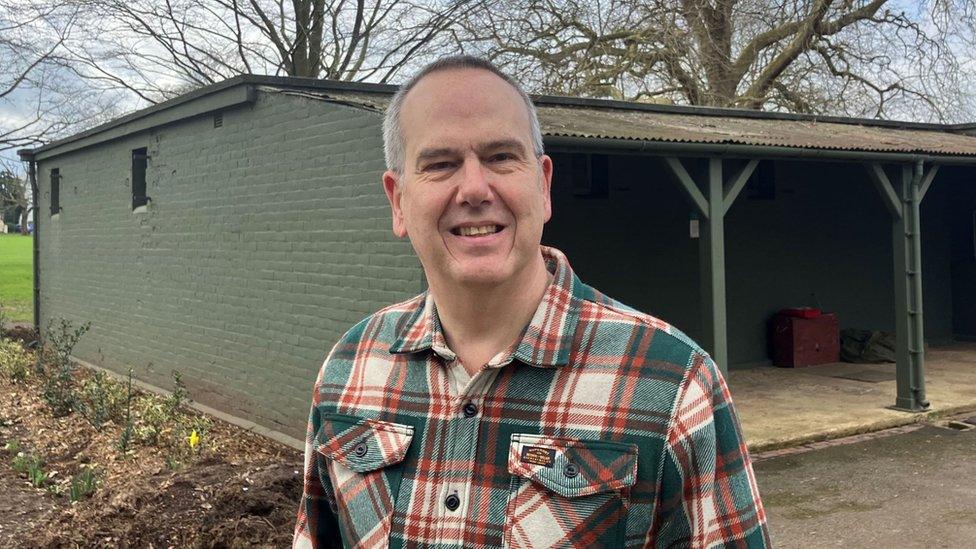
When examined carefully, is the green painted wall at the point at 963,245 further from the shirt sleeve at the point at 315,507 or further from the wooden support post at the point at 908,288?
the shirt sleeve at the point at 315,507

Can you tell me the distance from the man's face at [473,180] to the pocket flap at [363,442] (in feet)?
0.93

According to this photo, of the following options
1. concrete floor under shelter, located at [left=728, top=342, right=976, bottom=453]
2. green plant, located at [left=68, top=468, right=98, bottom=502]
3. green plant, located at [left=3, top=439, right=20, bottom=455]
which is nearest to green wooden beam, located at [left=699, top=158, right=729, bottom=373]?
concrete floor under shelter, located at [left=728, top=342, right=976, bottom=453]

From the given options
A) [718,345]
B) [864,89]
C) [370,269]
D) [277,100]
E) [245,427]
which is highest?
[864,89]

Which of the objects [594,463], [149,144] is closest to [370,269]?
[149,144]

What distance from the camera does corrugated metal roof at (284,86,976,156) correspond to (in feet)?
24.7

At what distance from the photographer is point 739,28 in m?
20.4

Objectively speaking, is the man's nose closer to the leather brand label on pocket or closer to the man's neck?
the man's neck

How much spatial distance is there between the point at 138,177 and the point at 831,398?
9038mm

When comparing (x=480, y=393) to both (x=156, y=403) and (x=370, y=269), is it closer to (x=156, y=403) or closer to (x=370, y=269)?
(x=370, y=269)

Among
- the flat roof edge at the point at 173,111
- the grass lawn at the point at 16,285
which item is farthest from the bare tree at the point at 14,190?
the flat roof edge at the point at 173,111

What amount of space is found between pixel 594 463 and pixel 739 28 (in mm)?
20823

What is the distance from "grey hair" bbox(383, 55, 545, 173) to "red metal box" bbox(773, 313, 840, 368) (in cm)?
1119

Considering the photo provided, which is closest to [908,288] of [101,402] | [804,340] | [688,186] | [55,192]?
[688,186]

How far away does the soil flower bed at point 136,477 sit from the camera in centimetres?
477
